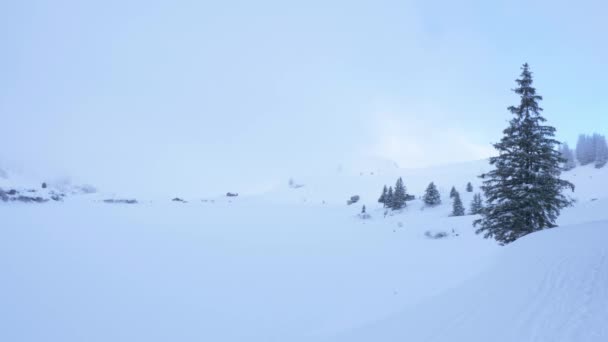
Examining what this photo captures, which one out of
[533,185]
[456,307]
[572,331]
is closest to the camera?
[572,331]

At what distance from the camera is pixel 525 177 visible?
636 inches

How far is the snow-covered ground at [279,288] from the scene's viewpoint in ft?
16.8

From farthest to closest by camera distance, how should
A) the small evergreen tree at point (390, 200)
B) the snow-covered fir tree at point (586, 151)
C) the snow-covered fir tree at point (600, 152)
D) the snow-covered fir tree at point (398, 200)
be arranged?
the snow-covered fir tree at point (586, 151)
the snow-covered fir tree at point (600, 152)
the small evergreen tree at point (390, 200)
the snow-covered fir tree at point (398, 200)

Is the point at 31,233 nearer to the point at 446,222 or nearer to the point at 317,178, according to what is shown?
the point at 446,222

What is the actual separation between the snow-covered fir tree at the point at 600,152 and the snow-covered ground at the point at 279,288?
69189mm

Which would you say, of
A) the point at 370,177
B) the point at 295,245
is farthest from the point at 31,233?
the point at 370,177

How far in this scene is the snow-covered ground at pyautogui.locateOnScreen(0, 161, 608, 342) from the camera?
512 centimetres

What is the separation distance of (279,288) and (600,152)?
86405 mm

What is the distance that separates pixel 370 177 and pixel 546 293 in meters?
88.5

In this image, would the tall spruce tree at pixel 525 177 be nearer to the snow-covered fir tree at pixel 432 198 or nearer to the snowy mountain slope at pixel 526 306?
the snowy mountain slope at pixel 526 306

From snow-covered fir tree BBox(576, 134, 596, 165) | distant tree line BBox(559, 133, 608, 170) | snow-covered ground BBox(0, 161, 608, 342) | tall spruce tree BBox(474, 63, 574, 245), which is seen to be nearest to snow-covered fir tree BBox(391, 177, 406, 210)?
snow-covered ground BBox(0, 161, 608, 342)

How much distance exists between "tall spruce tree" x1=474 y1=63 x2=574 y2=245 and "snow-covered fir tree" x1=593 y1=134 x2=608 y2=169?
222 feet

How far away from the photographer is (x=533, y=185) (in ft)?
52.0

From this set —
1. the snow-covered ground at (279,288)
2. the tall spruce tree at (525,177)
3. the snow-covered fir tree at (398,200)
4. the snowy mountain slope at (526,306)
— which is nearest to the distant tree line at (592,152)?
the snow-covered fir tree at (398,200)
